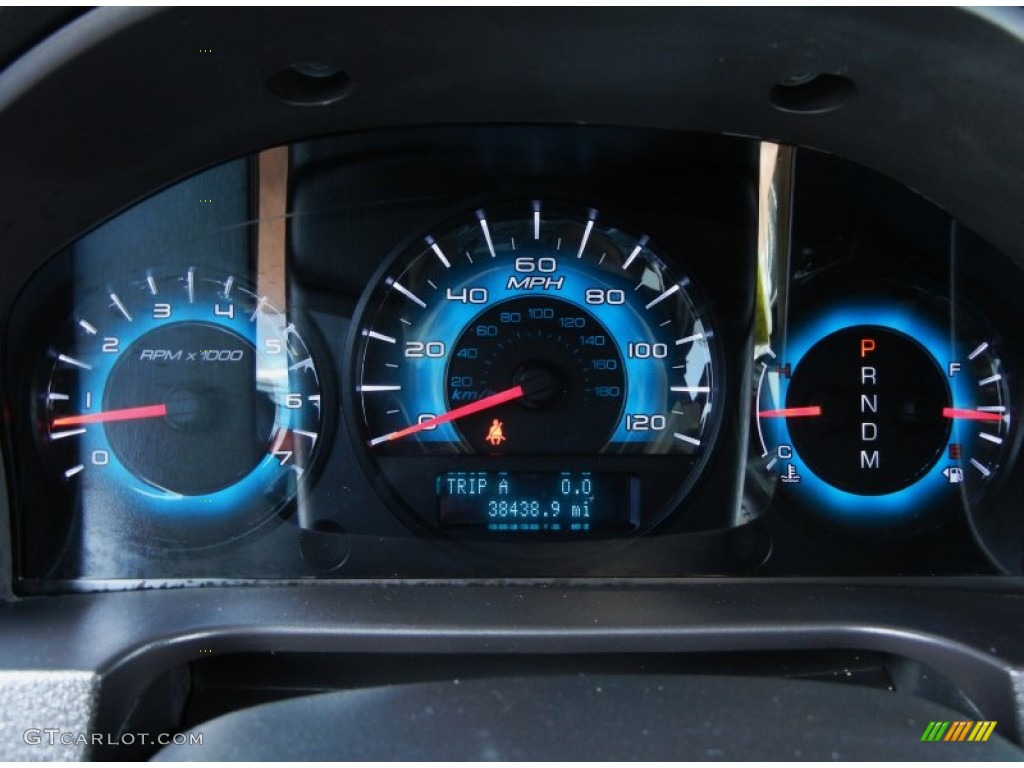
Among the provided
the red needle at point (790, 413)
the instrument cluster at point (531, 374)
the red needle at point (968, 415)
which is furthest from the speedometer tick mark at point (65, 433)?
the red needle at point (968, 415)

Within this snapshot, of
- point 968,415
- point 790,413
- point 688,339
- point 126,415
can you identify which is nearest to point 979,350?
point 968,415

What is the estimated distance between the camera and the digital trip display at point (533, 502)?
7.37ft

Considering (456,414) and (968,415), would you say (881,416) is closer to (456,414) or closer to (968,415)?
(968,415)

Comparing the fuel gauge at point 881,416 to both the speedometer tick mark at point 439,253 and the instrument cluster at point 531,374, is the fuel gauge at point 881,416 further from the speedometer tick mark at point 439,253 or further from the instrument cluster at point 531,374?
the speedometer tick mark at point 439,253

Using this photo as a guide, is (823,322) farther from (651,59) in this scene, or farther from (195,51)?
(195,51)

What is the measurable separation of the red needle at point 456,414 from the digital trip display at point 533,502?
0.36 feet

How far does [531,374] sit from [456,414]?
6.5 inches

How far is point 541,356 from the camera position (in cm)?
230

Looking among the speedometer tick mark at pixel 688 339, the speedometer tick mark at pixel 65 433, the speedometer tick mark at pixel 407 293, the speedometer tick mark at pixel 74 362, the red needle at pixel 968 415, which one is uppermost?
the speedometer tick mark at pixel 407 293

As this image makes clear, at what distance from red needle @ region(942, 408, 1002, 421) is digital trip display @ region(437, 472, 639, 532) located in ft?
1.98

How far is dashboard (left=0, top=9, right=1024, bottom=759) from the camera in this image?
192cm

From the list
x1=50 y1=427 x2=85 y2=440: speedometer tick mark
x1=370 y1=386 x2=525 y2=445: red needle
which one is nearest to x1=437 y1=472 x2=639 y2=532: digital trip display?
x1=370 y1=386 x2=525 y2=445: red needle

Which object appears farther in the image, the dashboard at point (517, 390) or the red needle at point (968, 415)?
the red needle at point (968, 415)

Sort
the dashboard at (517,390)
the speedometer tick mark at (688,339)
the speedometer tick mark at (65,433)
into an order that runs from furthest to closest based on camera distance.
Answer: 1. the speedometer tick mark at (688,339)
2. the speedometer tick mark at (65,433)
3. the dashboard at (517,390)
